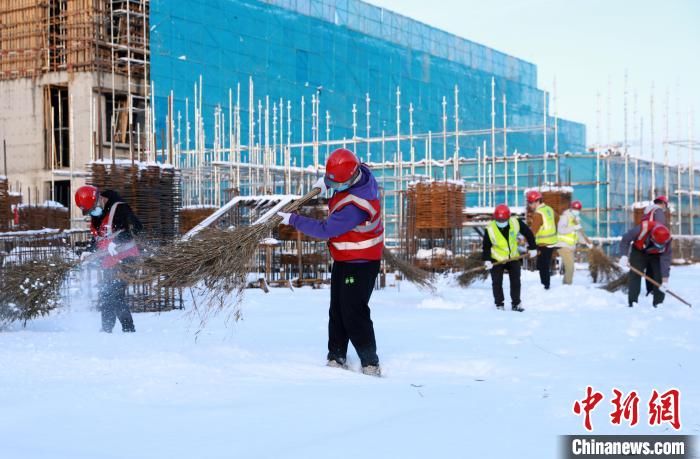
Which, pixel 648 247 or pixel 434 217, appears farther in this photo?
pixel 434 217

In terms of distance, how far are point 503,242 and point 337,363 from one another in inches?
263

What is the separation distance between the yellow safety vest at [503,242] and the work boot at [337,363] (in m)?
6.37

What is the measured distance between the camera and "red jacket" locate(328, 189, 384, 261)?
21.7ft

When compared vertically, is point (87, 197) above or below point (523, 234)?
above

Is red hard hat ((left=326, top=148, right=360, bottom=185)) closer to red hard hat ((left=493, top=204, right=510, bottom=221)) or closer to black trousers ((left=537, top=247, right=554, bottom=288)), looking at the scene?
red hard hat ((left=493, top=204, right=510, bottom=221))

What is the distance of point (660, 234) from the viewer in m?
12.3

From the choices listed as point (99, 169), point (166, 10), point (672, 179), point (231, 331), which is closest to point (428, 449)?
point (231, 331)

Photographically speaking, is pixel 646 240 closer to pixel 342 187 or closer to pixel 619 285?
pixel 619 285

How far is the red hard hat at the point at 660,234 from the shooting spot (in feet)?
40.3

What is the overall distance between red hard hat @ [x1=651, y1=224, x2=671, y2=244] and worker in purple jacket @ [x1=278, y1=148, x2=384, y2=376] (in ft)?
22.1

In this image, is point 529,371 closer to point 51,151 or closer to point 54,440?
point 54,440

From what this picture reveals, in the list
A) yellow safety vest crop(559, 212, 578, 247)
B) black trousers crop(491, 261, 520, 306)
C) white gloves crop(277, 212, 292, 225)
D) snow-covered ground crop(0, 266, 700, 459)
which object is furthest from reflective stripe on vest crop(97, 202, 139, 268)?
yellow safety vest crop(559, 212, 578, 247)

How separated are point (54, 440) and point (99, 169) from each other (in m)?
8.14

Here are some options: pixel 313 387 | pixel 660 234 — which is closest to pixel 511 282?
pixel 660 234
